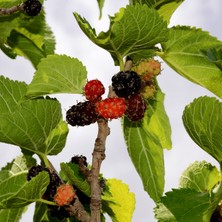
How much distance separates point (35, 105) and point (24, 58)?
1.12 meters

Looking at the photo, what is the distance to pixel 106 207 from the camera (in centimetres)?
202

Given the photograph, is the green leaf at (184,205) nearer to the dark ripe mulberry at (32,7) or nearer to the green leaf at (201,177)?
the green leaf at (201,177)

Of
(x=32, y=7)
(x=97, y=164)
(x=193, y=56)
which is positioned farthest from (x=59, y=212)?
(x=32, y=7)

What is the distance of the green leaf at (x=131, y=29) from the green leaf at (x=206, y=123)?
8.3 inches

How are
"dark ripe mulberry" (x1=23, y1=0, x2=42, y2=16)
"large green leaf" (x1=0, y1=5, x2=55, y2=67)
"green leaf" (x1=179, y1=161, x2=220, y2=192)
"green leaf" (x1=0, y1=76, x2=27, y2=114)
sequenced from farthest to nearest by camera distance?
"large green leaf" (x1=0, y1=5, x2=55, y2=67), "dark ripe mulberry" (x1=23, y1=0, x2=42, y2=16), "green leaf" (x1=179, y1=161, x2=220, y2=192), "green leaf" (x1=0, y1=76, x2=27, y2=114)

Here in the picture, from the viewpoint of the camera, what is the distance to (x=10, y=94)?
1.84 m

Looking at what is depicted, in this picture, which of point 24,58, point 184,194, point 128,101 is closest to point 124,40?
point 128,101

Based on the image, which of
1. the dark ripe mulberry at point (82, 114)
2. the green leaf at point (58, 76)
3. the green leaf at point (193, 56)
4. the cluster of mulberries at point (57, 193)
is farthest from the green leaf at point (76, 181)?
the green leaf at point (193, 56)

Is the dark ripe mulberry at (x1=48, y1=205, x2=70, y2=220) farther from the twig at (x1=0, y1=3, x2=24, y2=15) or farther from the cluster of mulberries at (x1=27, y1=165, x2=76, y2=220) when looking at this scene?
the twig at (x1=0, y1=3, x2=24, y2=15)

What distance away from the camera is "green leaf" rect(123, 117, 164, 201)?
77.2 inches

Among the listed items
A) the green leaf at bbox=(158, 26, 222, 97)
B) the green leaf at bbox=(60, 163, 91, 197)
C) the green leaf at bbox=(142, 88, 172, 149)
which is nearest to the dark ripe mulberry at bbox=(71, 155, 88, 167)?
the green leaf at bbox=(60, 163, 91, 197)

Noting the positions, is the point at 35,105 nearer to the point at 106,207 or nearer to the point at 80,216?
the point at 80,216

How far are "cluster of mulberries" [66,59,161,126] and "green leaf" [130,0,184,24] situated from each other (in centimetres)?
17

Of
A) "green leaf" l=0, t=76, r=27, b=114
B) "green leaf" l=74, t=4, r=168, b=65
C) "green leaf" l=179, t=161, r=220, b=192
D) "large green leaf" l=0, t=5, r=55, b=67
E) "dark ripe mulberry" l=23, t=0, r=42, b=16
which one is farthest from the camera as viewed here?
"large green leaf" l=0, t=5, r=55, b=67
